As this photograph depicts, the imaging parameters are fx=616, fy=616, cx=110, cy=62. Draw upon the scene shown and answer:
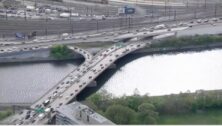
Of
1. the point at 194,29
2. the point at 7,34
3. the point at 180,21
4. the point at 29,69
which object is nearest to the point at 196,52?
the point at 194,29

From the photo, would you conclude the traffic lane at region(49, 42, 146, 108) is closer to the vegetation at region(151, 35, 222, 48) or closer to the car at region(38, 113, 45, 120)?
the car at region(38, 113, 45, 120)

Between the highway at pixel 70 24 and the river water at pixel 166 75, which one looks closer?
the river water at pixel 166 75

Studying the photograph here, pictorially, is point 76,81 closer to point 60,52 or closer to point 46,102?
point 46,102

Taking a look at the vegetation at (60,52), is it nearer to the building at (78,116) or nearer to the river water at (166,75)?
the river water at (166,75)

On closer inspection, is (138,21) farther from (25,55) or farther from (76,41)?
(25,55)

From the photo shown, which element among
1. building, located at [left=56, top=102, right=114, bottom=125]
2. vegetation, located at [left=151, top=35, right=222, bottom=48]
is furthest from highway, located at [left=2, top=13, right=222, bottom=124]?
building, located at [left=56, top=102, right=114, bottom=125]

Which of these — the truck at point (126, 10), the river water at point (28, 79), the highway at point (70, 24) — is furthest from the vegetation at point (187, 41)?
the truck at point (126, 10)

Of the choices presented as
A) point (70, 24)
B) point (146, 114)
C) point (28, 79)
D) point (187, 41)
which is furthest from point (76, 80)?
point (70, 24)
